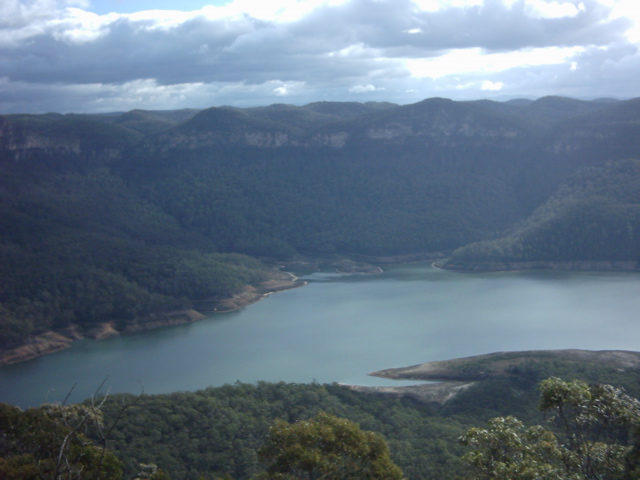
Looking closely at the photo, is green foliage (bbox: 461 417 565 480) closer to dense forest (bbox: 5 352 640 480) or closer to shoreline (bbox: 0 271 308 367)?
dense forest (bbox: 5 352 640 480)

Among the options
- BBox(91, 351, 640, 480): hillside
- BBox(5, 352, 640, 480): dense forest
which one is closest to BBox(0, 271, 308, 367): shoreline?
BBox(5, 352, 640, 480): dense forest

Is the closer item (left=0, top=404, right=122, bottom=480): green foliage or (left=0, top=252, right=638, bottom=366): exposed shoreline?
(left=0, top=404, right=122, bottom=480): green foliage

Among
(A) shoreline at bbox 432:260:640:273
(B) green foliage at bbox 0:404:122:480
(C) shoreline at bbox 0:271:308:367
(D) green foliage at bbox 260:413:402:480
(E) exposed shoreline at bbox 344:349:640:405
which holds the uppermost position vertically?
(D) green foliage at bbox 260:413:402:480

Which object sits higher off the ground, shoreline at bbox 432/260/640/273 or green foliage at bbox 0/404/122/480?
green foliage at bbox 0/404/122/480

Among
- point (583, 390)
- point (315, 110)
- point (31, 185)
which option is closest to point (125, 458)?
point (583, 390)

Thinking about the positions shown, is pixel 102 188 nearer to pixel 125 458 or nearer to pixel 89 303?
pixel 89 303

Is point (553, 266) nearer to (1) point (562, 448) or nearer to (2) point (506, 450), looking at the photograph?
(1) point (562, 448)

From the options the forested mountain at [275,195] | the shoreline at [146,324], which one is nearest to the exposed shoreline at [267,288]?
the shoreline at [146,324]

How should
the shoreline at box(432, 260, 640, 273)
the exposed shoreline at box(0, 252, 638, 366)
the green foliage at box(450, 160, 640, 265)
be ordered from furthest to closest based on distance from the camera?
the green foliage at box(450, 160, 640, 265) < the shoreline at box(432, 260, 640, 273) < the exposed shoreline at box(0, 252, 638, 366)

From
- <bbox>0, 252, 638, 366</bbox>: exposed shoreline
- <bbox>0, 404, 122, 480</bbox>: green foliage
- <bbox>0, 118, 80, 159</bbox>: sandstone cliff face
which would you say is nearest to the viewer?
<bbox>0, 404, 122, 480</bbox>: green foliage
